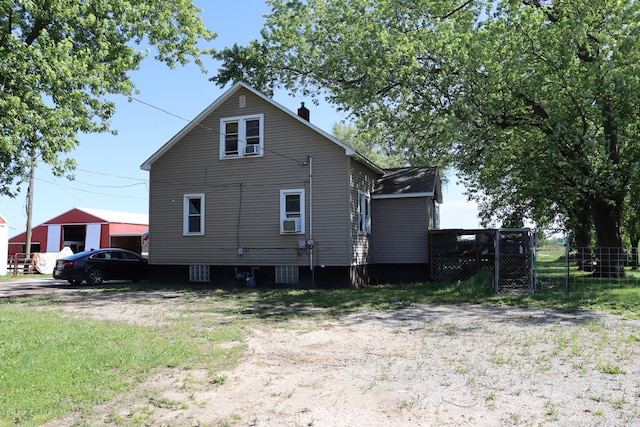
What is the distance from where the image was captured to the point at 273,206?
56.5 ft

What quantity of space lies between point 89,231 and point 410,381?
122 feet

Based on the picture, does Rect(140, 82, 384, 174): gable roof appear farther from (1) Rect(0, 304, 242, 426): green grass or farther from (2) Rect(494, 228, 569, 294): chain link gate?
(1) Rect(0, 304, 242, 426): green grass

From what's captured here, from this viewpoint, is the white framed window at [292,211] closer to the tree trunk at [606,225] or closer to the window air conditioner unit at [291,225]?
the window air conditioner unit at [291,225]

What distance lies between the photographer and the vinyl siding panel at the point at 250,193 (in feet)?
54.2

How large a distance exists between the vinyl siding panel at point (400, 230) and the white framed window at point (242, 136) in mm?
5219

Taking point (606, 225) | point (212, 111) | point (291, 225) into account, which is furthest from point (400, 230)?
point (212, 111)

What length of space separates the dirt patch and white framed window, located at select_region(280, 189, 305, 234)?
7611 mm

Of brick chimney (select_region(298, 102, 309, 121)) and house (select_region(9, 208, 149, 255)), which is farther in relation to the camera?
house (select_region(9, 208, 149, 255))

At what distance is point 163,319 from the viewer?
394 inches

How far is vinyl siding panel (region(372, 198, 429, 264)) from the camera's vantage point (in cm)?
1839

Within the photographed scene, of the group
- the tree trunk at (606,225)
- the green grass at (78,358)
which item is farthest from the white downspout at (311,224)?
the tree trunk at (606,225)

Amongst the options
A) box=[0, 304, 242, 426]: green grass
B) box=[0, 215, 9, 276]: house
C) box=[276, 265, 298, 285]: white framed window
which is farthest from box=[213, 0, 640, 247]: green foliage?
box=[0, 215, 9, 276]: house

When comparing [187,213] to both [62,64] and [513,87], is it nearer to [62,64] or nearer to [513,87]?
[62,64]

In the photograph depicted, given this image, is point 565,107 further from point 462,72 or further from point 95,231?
point 95,231
